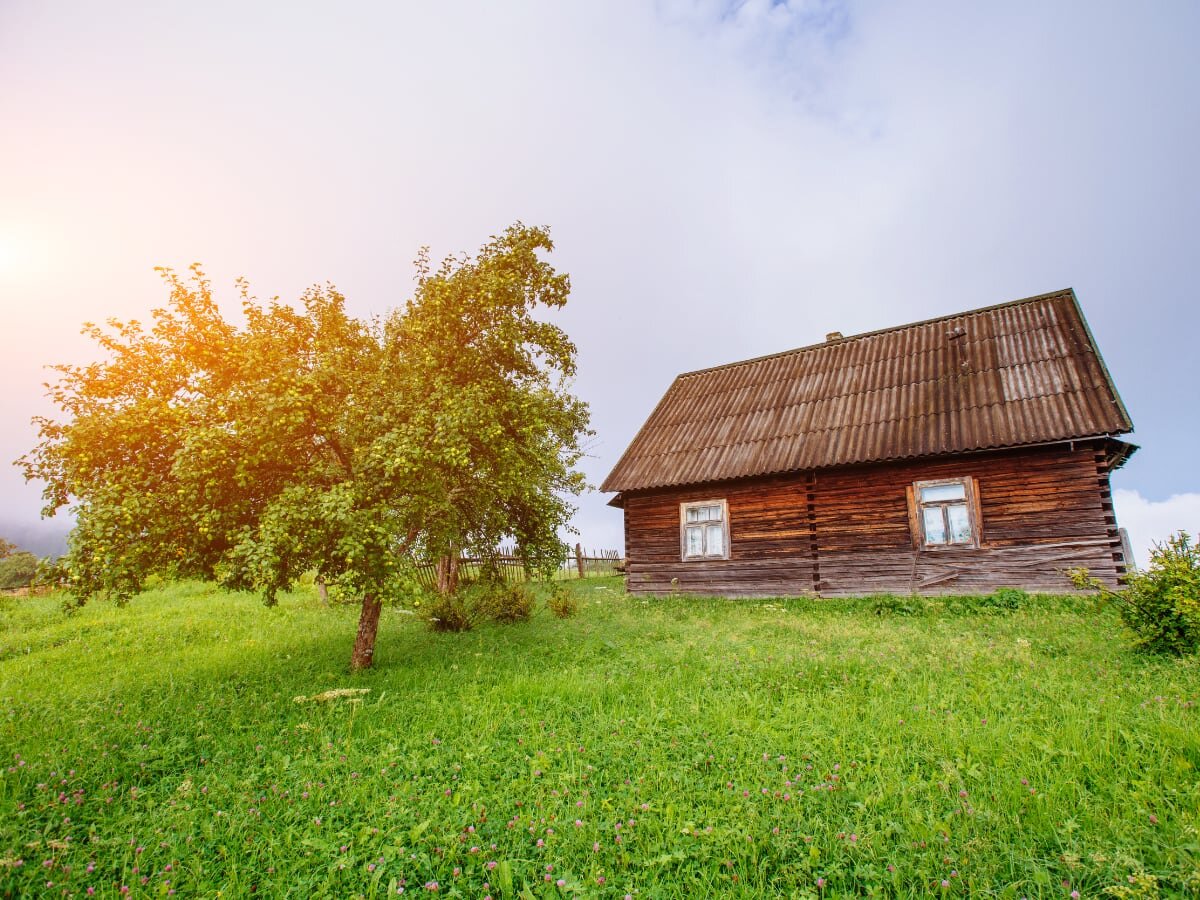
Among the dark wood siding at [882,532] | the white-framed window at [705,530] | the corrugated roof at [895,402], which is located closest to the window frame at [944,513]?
the dark wood siding at [882,532]

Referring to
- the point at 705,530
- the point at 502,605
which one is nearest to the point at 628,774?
the point at 502,605

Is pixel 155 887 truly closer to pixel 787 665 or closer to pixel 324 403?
pixel 324 403

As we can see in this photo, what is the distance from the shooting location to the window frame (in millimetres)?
13719

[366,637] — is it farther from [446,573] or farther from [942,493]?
[942,493]

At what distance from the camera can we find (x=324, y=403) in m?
8.48

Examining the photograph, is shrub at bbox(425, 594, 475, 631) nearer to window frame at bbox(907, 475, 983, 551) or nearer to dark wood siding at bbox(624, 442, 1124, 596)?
dark wood siding at bbox(624, 442, 1124, 596)

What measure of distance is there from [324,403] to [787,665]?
7381 mm

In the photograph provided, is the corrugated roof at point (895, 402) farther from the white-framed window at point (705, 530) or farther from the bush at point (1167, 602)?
the bush at point (1167, 602)

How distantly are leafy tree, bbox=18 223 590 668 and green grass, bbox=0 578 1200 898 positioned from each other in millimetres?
1810

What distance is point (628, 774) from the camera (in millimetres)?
5199

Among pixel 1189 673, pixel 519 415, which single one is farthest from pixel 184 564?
pixel 1189 673

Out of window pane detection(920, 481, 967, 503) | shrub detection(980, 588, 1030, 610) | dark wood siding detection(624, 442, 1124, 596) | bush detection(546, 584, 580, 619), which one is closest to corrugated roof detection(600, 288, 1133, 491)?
dark wood siding detection(624, 442, 1124, 596)

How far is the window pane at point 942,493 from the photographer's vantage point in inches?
550

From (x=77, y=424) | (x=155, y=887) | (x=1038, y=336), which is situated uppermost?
(x=1038, y=336)
